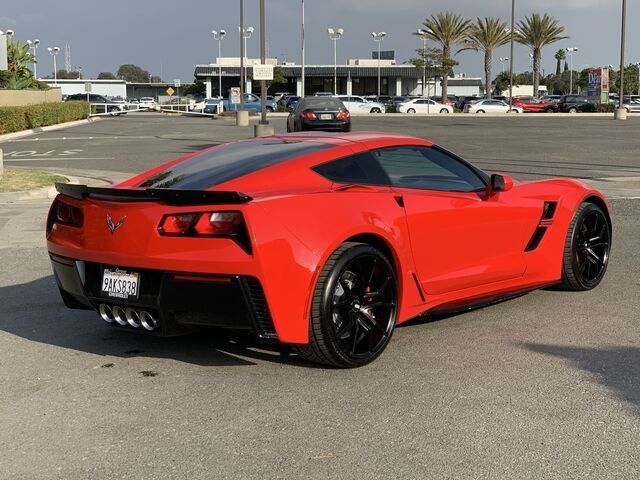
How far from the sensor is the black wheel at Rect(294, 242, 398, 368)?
15.6 feet

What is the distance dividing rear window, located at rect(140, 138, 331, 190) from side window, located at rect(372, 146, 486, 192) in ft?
1.54

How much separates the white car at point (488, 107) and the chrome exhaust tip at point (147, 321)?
62450 mm

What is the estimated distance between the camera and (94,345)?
564 cm

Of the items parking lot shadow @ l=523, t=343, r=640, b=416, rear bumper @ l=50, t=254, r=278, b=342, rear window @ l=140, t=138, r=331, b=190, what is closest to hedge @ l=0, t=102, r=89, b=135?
rear window @ l=140, t=138, r=331, b=190

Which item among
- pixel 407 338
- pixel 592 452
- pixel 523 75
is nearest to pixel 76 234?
pixel 407 338

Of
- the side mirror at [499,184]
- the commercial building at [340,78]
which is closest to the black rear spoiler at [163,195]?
the side mirror at [499,184]

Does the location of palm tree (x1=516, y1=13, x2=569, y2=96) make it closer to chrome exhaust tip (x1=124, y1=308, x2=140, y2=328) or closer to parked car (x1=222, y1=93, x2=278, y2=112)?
parked car (x1=222, y1=93, x2=278, y2=112)

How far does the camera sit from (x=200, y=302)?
4629 millimetres

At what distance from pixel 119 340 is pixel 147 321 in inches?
37.4

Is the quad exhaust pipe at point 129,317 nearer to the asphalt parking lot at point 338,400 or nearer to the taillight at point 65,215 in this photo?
the asphalt parking lot at point 338,400

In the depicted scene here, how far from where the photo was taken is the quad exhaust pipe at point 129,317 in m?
4.88

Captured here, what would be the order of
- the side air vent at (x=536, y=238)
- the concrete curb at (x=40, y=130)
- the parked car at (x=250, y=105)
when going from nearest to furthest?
the side air vent at (x=536, y=238) → the concrete curb at (x=40, y=130) → the parked car at (x=250, y=105)

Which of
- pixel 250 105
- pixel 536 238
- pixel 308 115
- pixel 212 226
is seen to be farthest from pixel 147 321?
pixel 250 105

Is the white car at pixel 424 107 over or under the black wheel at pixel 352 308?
over
